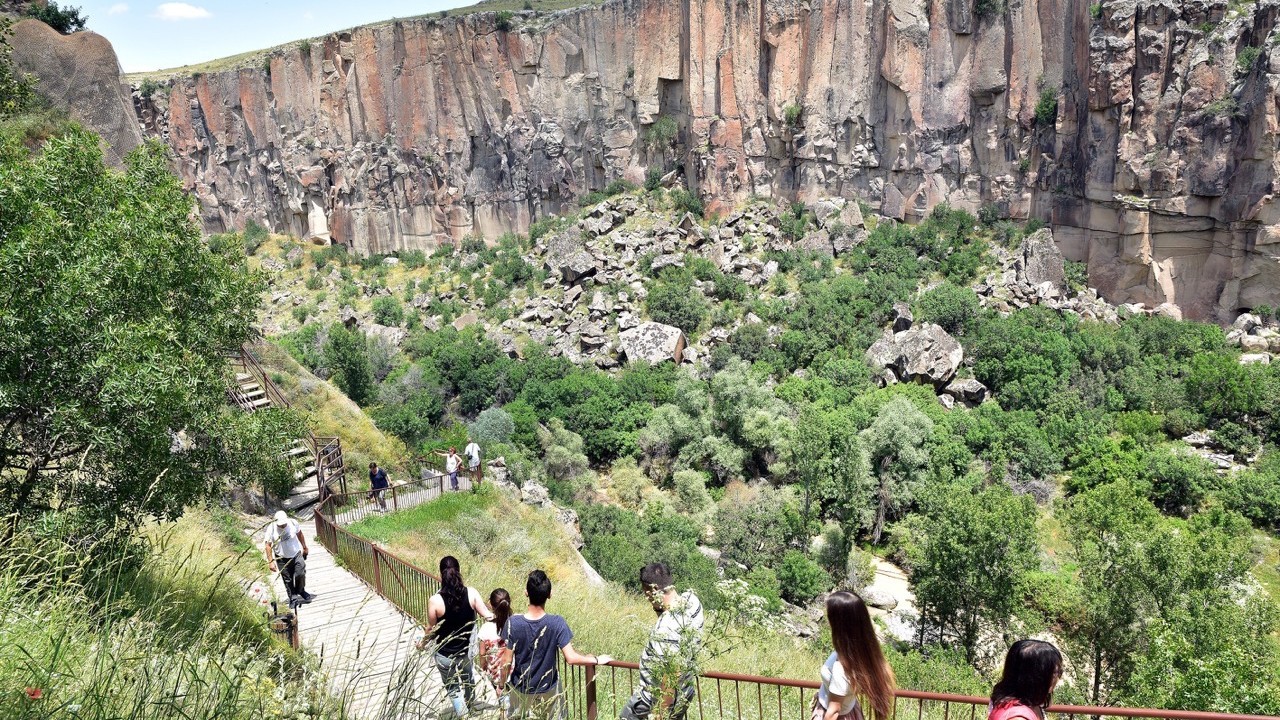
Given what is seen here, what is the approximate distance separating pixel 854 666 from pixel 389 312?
38635 mm

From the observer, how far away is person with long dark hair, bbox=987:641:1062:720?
3.36m

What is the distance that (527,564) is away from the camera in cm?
1387

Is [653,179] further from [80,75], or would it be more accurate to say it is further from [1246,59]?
[80,75]

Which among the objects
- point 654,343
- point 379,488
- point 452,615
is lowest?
point 654,343

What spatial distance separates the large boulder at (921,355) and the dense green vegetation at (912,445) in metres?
0.84

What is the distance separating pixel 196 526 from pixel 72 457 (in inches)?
183

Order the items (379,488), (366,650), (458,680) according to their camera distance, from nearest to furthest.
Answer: (458,680) < (366,650) < (379,488)

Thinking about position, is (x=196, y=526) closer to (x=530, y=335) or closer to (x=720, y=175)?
(x=530, y=335)

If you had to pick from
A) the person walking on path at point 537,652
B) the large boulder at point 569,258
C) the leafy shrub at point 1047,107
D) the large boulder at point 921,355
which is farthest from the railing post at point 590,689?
the leafy shrub at point 1047,107

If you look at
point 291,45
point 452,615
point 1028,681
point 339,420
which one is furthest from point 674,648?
point 291,45

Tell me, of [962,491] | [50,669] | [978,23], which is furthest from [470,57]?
[50,669]

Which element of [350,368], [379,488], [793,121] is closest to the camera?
[379,488]

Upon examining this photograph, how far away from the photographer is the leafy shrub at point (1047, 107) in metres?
33.2

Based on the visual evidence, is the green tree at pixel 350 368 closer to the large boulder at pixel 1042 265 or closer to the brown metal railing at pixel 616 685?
the brown metal railing at pixel 616 685
